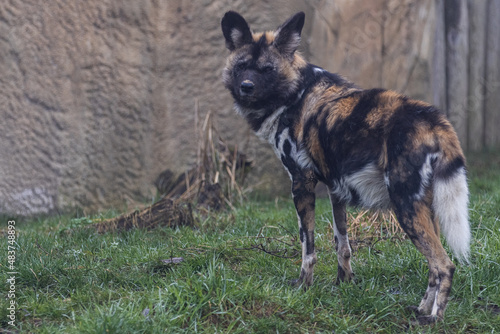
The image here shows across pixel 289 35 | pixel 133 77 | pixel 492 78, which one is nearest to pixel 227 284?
pixel 289 35

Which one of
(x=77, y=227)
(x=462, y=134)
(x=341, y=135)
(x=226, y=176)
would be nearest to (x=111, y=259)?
(x=77, y=227)

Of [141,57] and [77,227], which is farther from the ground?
[141,57]

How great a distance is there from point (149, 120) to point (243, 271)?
10.3 feet

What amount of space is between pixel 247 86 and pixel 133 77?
2.75 m

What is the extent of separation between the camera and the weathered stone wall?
5.68 metres

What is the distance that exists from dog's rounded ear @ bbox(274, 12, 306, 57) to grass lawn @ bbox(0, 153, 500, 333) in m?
1.39

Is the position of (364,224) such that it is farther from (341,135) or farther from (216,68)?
(216,68)

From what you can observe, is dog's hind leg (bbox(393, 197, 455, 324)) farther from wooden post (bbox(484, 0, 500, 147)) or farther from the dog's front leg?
wooden post (bbox(484, 0, 500, 147))

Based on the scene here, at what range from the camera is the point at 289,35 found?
153 inches

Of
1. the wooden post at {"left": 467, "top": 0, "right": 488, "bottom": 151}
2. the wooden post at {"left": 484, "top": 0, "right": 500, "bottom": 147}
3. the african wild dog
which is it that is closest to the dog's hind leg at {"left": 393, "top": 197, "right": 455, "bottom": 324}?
the african wild dog

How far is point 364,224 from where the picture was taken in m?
4.39

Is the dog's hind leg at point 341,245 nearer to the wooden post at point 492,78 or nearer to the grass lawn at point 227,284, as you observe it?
the grass lawn at point 227,284

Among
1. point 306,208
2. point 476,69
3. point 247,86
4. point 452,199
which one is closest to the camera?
point 452,199

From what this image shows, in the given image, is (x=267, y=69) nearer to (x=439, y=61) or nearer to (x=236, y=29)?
(x=236, y=29)
